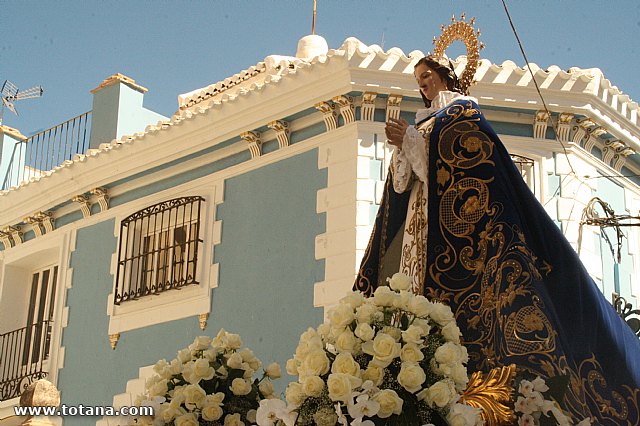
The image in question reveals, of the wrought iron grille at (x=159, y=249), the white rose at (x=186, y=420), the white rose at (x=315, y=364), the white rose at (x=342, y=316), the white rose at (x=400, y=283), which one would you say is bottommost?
the white rose at (x=186, y=420)

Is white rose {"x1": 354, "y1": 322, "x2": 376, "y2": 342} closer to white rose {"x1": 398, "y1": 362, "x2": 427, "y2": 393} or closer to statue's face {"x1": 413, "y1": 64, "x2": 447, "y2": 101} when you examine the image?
white rose {"x1": 398, "y1": 362, "x2": 427, "y2": 393}

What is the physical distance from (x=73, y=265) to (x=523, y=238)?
8.33 meters

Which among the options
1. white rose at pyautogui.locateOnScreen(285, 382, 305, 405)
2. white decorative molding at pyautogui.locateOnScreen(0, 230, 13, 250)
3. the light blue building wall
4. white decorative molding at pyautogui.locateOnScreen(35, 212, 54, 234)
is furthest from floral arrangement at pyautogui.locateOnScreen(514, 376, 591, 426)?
white decorative molding at pyautogui.locateOnScreen(0, 230, 13, 250)

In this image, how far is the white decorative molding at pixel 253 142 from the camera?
9867 millimetres

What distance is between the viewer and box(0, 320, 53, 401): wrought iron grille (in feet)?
38.2

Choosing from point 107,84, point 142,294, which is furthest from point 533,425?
point 107,84

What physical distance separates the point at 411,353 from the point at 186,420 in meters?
1.29

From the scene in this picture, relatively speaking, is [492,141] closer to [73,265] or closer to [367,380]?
[367,380]

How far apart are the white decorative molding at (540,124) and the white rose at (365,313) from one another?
6.14 meters

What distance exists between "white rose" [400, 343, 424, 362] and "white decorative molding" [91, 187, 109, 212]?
8484 millimetres

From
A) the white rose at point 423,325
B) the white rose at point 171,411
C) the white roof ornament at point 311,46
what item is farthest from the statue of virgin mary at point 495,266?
the white roof ornament at point 311,46

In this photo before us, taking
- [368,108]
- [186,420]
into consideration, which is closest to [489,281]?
[186,420]

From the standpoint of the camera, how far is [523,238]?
162 inches

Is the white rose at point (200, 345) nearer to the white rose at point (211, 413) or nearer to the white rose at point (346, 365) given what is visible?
the white rose at point (211, 413)
